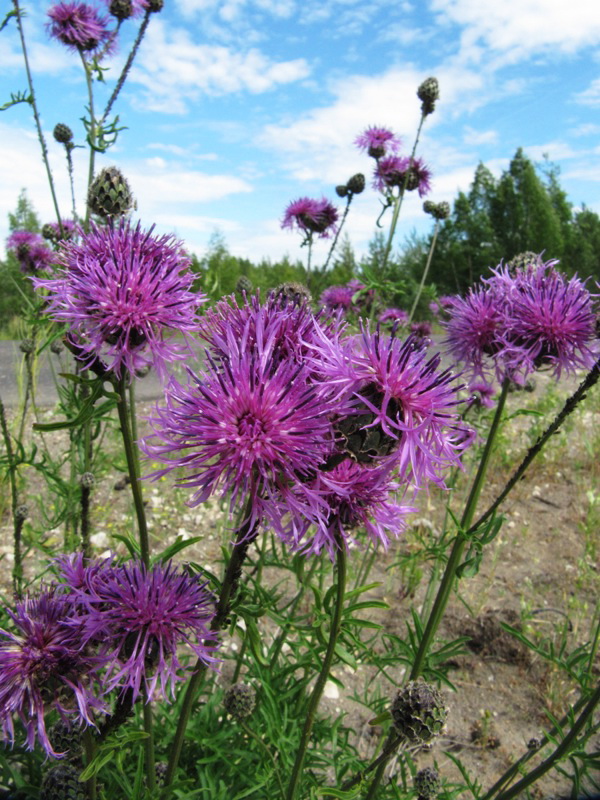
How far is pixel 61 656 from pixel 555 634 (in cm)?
395

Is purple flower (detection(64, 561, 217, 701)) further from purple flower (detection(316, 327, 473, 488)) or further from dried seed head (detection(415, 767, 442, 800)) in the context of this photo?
dried seed head (detection(415, 767, 442, 800))

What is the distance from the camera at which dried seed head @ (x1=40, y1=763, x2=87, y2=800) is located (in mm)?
1737

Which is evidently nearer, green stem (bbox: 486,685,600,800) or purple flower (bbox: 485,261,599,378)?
green stem (bbox: 486,685,600,800)

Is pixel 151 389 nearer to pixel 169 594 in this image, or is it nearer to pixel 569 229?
pixel 169 594

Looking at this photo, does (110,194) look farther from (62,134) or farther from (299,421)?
(62,134)

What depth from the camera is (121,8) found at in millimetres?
4496

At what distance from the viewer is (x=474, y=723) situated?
149 inches

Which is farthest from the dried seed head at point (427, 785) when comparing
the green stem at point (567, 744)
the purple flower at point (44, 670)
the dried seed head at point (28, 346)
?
the dried seed head at point (28, 346)

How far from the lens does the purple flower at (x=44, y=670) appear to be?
148cm

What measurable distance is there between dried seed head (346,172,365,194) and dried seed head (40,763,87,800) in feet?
14.7

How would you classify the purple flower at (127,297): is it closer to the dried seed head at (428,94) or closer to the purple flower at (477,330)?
the purple flower at (477,330)

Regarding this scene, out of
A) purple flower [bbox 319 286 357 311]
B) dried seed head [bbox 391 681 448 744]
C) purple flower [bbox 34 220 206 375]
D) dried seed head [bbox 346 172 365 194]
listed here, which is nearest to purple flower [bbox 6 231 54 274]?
purple flower [bbox 319 286 357 311]

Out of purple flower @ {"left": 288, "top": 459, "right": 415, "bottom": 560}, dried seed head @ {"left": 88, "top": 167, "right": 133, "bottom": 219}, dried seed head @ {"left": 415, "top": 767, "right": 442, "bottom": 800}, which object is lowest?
dried seed head @ {"left": 415, "top": 767, "right": 442, "bottom": 800}

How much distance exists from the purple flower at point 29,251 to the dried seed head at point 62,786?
437 cm
